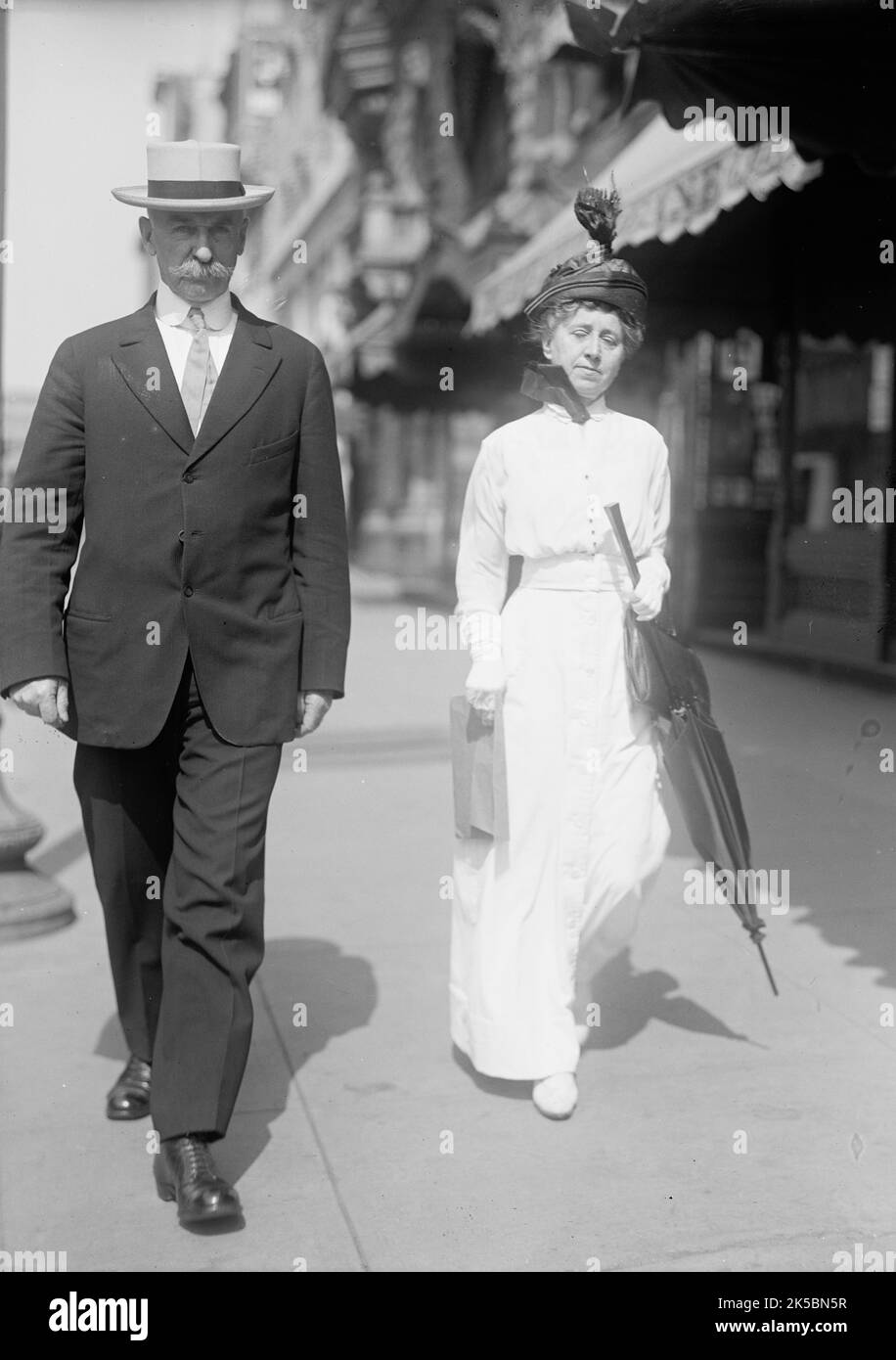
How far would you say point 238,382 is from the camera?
3320mm

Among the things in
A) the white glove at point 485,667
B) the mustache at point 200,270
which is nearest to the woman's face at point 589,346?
the white glove at point 485,667

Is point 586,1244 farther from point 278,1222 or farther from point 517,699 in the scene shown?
point 517,699

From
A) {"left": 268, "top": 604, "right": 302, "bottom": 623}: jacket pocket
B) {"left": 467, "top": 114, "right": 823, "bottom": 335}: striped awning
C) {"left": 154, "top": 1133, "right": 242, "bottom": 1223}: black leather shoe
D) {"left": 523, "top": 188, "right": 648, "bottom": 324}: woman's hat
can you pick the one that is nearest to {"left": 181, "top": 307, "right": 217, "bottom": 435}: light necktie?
{"left": 268, "top": 604, "right": 302, "bottom": 623}: jacket pocket

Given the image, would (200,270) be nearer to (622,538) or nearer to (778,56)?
(622,538)

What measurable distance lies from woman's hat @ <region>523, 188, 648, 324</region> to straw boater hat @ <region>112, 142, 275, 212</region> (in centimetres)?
74

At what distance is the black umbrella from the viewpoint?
12.2 feet

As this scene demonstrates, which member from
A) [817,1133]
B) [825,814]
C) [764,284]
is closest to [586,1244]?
[817,1133]

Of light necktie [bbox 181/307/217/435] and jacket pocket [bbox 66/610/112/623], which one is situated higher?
light necktie [bbox 181/307/217/435]

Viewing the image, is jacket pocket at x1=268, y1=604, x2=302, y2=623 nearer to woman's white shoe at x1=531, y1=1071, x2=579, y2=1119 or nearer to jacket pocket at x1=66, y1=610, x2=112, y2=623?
jacket pocket at x1=66, y1=610, x2=112, y2=623

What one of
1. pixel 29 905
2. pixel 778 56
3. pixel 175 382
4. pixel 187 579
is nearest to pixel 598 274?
pixel 175 382

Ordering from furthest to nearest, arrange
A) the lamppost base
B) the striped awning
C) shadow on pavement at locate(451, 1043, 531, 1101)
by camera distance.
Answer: the striped awning
the lamppost base
shadow on pavement at locate(451, 1043, 531, 1101)

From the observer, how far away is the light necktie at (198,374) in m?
3.32

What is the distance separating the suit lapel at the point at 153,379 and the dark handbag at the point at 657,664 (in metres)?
0.98

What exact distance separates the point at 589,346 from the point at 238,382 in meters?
0.83
